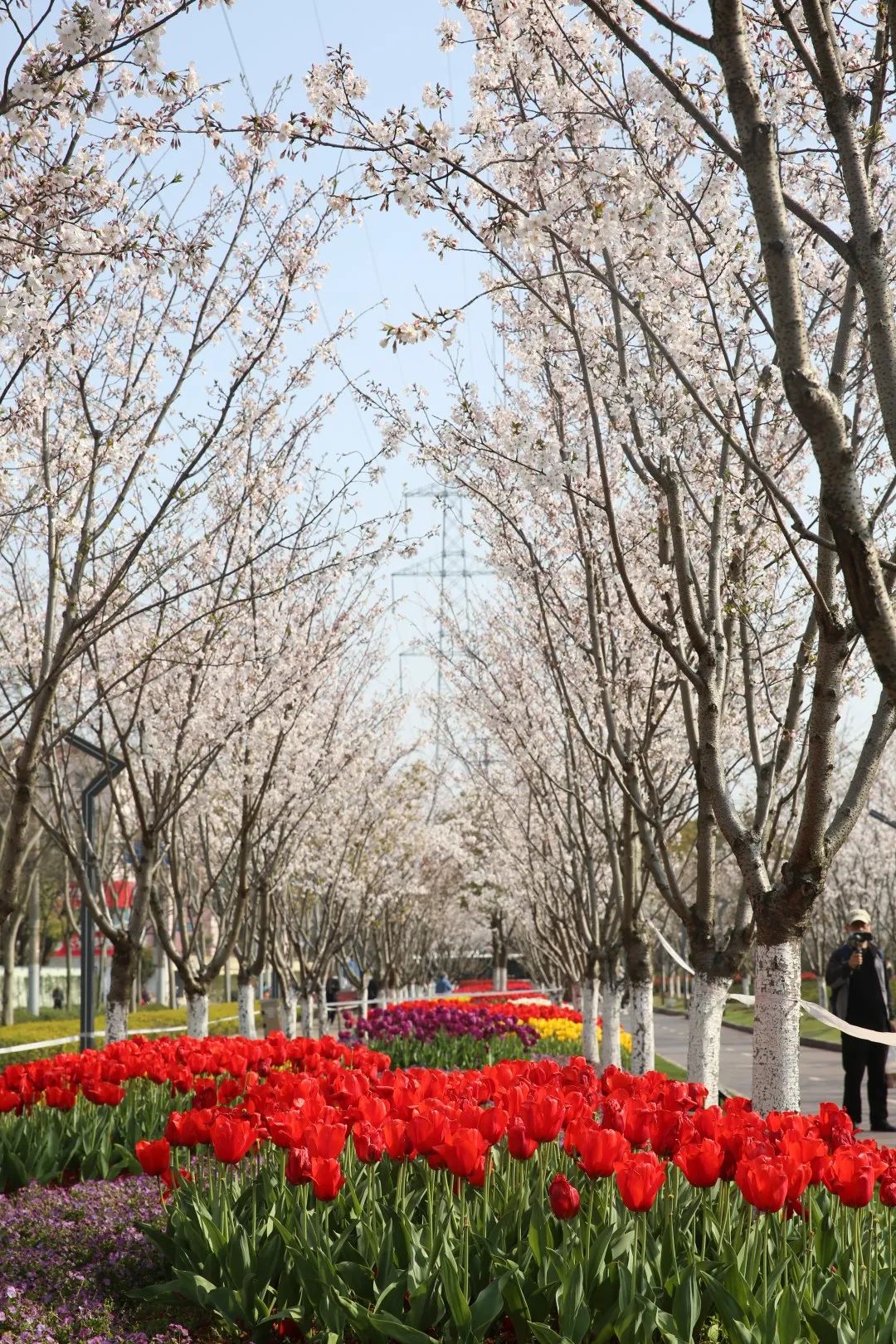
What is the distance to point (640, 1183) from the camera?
9.62 ft

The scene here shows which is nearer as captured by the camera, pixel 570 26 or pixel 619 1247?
pixel 619 1247

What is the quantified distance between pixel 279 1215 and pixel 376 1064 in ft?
7.86

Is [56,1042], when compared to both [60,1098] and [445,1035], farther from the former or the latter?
[60,1098]

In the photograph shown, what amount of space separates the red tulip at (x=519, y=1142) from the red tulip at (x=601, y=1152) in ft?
0.65

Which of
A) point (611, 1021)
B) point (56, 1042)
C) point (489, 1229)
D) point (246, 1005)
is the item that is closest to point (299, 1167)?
point (489, 1229)

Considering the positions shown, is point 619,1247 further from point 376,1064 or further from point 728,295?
point 728,295

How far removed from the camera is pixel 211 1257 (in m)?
Answer: 3.22

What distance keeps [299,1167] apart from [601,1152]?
73 cm

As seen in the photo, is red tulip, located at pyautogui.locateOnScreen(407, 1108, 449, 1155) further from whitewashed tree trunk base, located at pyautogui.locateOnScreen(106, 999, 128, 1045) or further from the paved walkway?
the paved walkway

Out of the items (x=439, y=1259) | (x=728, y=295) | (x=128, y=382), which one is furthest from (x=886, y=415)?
(x=128, y=382)

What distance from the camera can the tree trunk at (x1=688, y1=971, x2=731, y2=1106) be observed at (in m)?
6.64

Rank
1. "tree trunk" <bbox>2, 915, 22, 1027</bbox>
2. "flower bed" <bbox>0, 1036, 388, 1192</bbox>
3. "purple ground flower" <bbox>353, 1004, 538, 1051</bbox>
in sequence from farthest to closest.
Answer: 1. "tree trunk" <bbox>2, 915, 22, 1027</bbox>
2. "purple ground flower" <bbox>353, 1004, 538, 1051</bbox>
3. "flower bed" <bbox>0, 1036, 388, 1192</bbox>

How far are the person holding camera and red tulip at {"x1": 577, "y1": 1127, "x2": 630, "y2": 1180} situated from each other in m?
7.60

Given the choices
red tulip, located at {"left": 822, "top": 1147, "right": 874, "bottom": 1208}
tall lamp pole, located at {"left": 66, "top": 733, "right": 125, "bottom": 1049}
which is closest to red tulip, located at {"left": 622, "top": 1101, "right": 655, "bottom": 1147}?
red tulip, located at {"left": 822, "top": 1147, "right": 874, "bottom": 1208}
